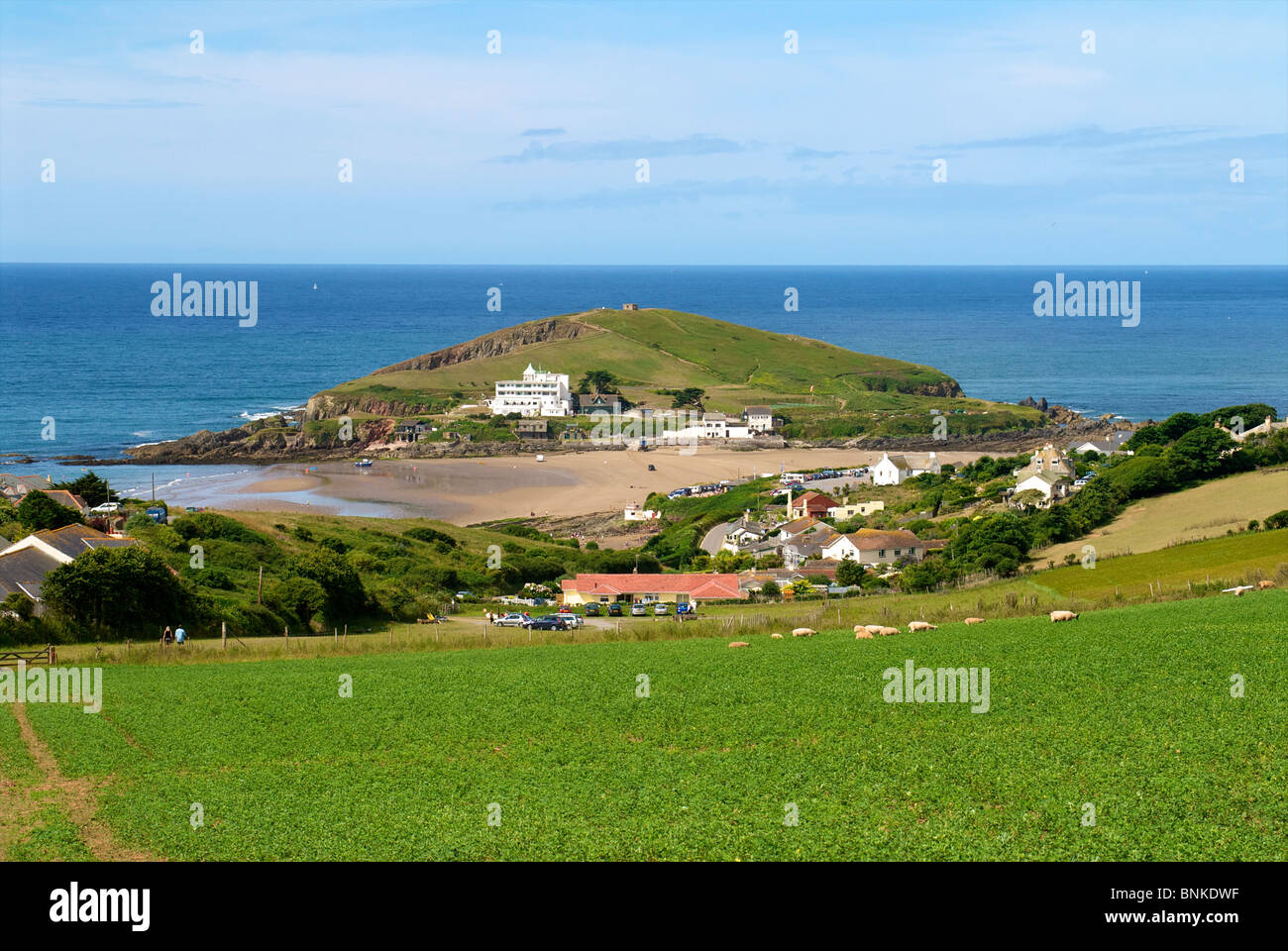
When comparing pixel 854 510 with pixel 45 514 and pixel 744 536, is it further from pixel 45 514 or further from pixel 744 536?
pixel 45 514

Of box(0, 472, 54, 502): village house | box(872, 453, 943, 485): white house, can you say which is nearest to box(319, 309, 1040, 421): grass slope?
box(872, 453, 943, 485): white house

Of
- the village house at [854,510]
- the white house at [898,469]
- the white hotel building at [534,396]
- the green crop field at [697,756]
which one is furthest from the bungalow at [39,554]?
the white hotel building at [534,396]

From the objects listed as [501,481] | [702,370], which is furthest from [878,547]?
[702,370]

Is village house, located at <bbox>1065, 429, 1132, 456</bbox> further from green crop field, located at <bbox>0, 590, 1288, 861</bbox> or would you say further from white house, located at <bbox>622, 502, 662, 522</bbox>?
green crop field, located at <bbox>0, 590, 1288, 861</bbox>

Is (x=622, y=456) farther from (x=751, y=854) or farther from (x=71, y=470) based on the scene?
(x=751, y=854)

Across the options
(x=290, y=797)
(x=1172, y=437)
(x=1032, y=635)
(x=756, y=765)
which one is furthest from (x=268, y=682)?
(x=1172, y=437)

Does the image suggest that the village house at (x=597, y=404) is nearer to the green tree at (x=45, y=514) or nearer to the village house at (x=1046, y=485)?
the village house at (x=1046, y=485)
